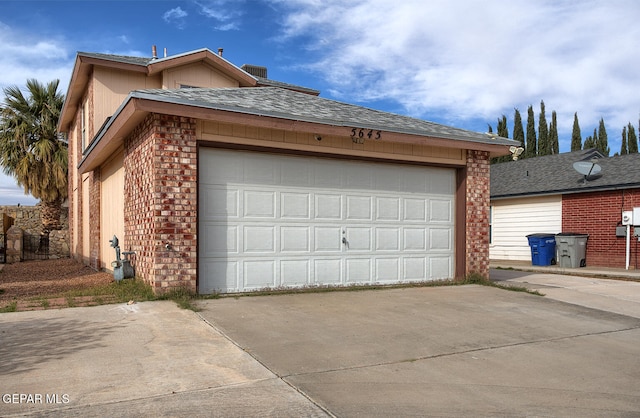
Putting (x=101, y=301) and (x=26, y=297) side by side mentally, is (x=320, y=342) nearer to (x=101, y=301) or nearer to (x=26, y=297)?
(x=101, y=301)

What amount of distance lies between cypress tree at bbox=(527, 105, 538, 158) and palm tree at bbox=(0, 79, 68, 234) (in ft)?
110

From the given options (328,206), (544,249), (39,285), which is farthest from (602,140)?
(39,285)

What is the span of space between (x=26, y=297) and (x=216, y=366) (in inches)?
203

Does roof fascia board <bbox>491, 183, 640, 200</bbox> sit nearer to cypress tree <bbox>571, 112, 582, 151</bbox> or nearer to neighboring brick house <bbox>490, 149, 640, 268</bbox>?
neighboring brick house <bbox>490, 149, 640, 268</bbox>

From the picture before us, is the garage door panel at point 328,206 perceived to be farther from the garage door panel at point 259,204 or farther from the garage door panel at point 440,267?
the garage door panel at point 440,267

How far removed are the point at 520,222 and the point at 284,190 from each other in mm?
13731

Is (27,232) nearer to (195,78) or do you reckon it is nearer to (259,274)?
(195,78)

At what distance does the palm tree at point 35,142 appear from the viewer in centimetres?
2012

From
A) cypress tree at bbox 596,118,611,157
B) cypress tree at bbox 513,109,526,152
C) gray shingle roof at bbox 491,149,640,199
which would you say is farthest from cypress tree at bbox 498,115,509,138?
gray shingle roof at bbox 491,149,640,199

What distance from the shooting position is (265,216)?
909cm

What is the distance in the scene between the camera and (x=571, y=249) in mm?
16828

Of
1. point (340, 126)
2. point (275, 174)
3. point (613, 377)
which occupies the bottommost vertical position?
point (613, 377)

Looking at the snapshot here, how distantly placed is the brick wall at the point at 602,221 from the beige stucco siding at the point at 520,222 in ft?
2.02

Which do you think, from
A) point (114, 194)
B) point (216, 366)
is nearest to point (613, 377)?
point (216, 366)
